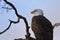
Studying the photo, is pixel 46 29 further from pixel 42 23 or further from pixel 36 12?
pixel 36 12

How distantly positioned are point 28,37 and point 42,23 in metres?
0.14

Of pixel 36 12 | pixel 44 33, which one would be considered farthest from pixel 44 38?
pixel 36 12

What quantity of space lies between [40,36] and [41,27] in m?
0.05

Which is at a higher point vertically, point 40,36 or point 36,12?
point 36,12

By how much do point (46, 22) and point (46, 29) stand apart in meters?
0.04

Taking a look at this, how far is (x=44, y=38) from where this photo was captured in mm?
616

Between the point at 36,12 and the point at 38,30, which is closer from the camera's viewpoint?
the point at 38,30

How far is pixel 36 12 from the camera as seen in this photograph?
0.85 metres

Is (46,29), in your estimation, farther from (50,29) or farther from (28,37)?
(28,37)

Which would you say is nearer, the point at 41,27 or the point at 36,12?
the point at 41,27

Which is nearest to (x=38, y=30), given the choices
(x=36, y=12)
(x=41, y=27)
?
(x=41, y=27)

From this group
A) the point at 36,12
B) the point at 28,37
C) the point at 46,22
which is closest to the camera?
the point at 28,37

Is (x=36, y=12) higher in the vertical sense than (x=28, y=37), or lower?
higher

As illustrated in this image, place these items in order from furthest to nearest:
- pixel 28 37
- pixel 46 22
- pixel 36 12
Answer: pixel 36 12
pixel 46 22
pixel 28 37
